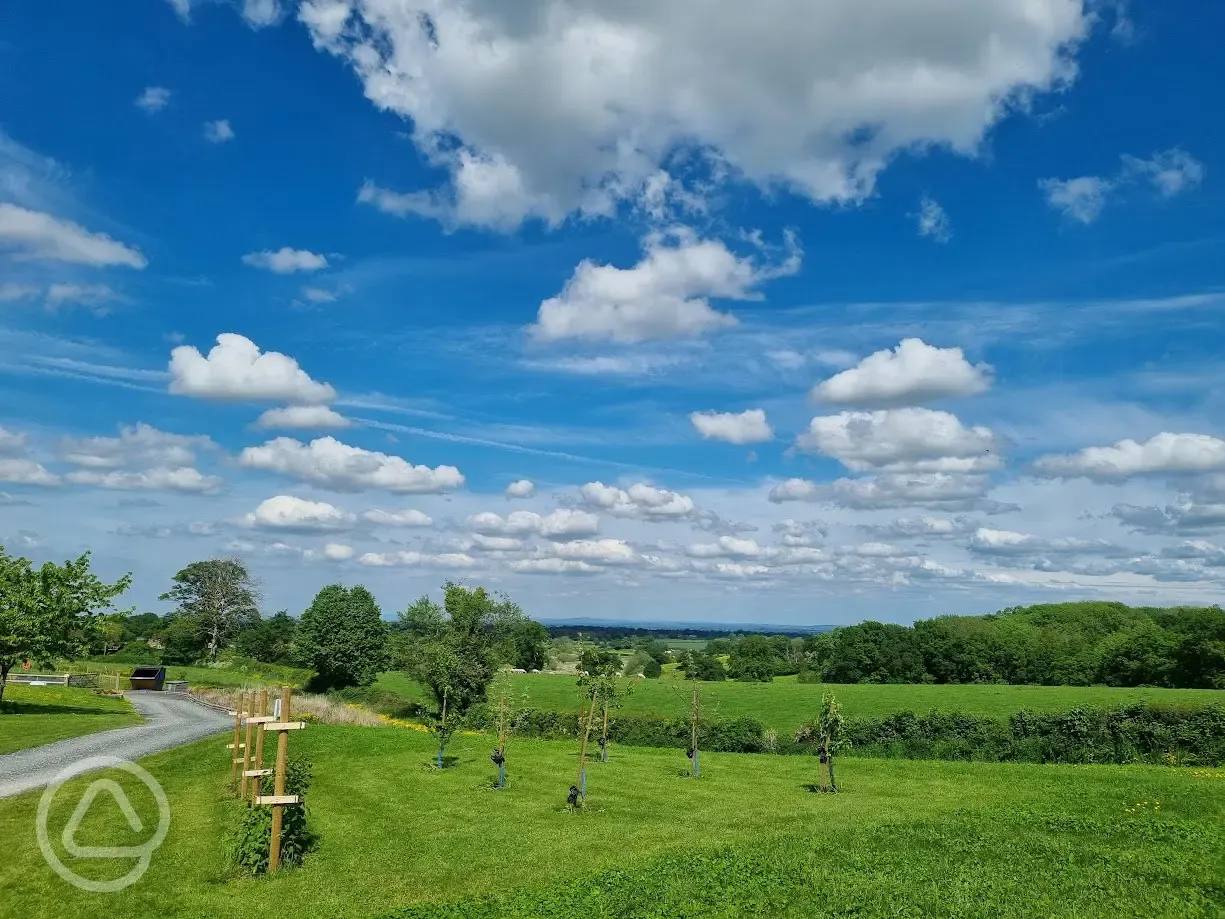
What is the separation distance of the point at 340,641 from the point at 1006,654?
A: 256ft

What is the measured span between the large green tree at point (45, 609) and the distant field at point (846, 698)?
2752 cm

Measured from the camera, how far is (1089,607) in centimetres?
13962

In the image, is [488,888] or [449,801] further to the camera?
[449,801]

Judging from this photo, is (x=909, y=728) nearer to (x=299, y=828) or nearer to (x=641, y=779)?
(x=641, y=779)

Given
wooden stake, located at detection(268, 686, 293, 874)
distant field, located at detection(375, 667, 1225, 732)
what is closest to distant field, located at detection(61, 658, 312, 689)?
distant field, located at detection(375, 667, 1225, 732)

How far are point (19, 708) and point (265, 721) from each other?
1425 inches

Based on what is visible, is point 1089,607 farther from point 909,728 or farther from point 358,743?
point 358,743

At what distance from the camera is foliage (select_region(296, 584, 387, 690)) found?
70.4 metres

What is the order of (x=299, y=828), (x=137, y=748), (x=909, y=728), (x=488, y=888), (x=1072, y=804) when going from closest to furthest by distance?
1. (x=488, y=888)
2. (x=299, y=828)
3. (x=1072, y=804)
4. (x=137, y=748)
5. (x=909, y=728)

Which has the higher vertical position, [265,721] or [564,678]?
[265,721]

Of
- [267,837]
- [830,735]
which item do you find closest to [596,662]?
[830,735]

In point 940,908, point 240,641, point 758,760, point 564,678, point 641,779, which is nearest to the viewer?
point 940,908

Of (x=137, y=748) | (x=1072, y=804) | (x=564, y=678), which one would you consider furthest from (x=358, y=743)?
(x=564, y=678)

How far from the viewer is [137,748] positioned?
32562 mm
